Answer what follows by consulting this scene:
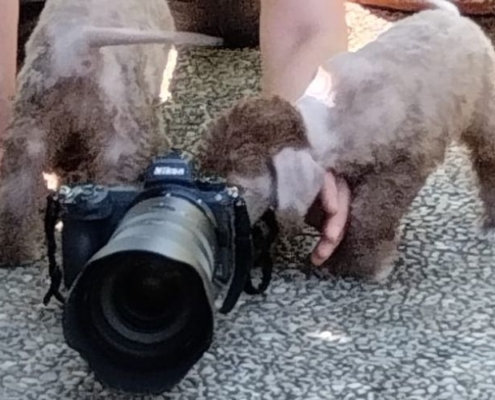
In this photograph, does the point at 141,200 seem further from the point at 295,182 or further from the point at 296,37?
the point at 296,37

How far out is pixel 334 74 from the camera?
91 centimetres

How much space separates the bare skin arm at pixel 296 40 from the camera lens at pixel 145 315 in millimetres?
289

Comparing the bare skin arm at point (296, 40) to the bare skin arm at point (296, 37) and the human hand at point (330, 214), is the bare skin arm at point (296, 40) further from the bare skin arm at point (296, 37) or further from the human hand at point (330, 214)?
the human hand at point (330, 214)

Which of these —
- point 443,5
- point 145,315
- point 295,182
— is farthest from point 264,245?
point 443,5

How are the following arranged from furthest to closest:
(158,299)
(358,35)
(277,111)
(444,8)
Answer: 1. (358,35)
2. (444,8)
3. (277,111)
4. (158,299)

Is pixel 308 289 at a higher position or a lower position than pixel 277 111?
lower

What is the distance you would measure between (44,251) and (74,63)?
0.17 meters

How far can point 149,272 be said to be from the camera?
74 centimetres

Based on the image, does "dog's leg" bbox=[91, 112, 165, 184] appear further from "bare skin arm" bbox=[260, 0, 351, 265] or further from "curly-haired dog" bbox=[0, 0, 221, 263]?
"bare skin arm" bbox=[260, 0, 351, 265]

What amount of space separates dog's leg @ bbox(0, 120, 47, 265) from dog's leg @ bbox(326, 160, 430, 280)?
255mm

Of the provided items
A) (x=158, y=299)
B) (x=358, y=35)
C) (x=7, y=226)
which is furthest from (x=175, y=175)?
(x=358, y=35)

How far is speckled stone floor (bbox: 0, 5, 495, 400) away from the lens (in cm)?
79

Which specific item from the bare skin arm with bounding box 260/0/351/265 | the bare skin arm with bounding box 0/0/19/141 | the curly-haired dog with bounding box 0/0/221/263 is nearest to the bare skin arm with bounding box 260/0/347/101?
the bare skin arm with bounding box 260/0/351/265

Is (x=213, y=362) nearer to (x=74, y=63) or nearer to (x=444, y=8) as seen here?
(x=74, y=63)
